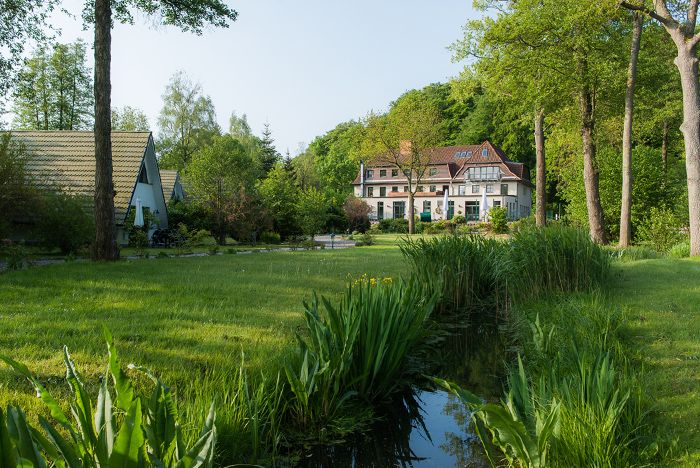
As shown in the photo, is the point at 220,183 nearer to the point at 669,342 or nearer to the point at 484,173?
the point at 669,342

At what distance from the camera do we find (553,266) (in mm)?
7070

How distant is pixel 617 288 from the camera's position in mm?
7293

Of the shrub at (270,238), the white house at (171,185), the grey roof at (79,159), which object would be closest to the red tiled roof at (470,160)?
the white house at (171,185)

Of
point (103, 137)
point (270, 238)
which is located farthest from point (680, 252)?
point (270, 238)

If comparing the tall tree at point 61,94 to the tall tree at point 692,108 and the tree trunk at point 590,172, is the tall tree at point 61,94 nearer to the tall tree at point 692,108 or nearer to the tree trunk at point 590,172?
the tree trunk at point 590,172

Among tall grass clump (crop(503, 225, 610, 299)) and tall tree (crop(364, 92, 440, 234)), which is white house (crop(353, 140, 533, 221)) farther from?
tall grass clump (crop(503, 225, 610, 299))

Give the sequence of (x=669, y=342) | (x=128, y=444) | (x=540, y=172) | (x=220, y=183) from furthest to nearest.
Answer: (x=220, y=183), (x=540, y=172), (x=669, y=342), (x=128, y=444)

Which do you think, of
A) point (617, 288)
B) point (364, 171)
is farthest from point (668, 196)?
point (364, 171)

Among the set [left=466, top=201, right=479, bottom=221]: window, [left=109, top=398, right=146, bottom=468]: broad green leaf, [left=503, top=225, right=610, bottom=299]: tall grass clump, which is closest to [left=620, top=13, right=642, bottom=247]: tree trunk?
[left=503, top=225, right=610, bottom=299]: tall grass clump

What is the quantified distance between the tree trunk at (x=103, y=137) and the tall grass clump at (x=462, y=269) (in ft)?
19.3

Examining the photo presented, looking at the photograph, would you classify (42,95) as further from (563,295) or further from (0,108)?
(563,295)

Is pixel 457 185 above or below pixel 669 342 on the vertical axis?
above

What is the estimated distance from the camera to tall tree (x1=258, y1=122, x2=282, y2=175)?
4750cm

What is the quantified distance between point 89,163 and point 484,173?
42010 mm
